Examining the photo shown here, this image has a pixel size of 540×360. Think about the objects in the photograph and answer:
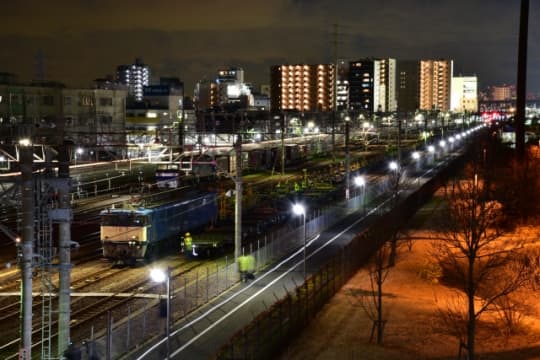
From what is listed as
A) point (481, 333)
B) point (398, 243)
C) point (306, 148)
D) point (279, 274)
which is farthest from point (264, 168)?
point (481, 333)

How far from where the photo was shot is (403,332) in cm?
2211

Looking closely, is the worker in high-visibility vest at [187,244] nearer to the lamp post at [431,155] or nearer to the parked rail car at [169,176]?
the parked rail car at [169,176]

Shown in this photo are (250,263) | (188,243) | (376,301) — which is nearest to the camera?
(376,301)

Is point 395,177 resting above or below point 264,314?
above

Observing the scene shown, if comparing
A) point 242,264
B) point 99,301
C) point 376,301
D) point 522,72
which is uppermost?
point 522,72

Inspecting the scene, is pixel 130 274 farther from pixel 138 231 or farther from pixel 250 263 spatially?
pixel 250 263

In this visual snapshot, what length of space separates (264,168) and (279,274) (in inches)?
1803

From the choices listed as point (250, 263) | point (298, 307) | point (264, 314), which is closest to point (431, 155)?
point (250, 263)

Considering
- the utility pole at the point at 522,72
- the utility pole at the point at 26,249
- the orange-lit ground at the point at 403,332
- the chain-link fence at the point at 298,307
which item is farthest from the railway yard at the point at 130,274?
the utility pole at the point at 522,72

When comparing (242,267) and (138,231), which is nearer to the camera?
(242,267)

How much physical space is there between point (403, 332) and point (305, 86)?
167552 mm

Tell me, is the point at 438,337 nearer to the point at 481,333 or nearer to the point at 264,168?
the point at 481,333

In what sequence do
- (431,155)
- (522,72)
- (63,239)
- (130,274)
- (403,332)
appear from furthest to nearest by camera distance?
(431,155) → (522,72) → (130,274) → (403,332) → (63,239)

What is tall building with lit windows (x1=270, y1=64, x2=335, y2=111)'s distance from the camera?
18475cm
